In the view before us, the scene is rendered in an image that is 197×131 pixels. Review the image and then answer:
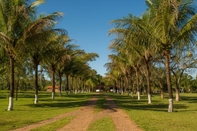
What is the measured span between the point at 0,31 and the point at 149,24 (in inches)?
443

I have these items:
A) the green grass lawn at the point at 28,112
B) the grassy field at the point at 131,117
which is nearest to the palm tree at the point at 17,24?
the green grass lawn at the point at 28,112

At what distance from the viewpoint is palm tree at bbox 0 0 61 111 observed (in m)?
17.7

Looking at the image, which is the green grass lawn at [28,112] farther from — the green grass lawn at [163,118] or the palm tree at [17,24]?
the green grass lawn at [163,118]

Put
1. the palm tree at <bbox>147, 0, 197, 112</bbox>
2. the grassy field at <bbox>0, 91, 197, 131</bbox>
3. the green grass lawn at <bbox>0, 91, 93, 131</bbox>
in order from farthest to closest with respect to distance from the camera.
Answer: the palm tree at <bbox>147, 0, 197, 112</bbox>, the green grass lawn at <bbox>0, 91, 93, 131</bbox>, the grassy field at <bbox>0, 91, 197, 131</bbox>

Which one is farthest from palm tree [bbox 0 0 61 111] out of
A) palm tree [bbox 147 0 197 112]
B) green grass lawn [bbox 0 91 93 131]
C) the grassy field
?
palm tree [bbox 147 0 197 112]

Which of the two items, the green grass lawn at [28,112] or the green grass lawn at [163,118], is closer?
the green grass lawn at [163,118]

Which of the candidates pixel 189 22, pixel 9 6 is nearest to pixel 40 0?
pixel 9 6

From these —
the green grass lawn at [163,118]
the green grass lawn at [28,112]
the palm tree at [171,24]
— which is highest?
the palm tree at [171,24]

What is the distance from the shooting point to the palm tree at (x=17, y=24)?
58.1 feet

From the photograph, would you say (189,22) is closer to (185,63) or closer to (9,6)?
(9,6)

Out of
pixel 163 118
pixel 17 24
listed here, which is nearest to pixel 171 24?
pixel 163 118

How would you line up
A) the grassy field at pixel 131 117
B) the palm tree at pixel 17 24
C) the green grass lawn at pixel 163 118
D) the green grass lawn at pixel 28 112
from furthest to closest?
the palm tree at pixel 17 24
the green grass lawn at pixel 28 112
the grassy field at pixel 131 117
the green grass lawn at pixel 163 118

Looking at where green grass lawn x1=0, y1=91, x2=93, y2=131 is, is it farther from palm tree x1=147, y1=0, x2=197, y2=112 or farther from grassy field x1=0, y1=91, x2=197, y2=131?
palm tree x1=147, y1=0, x2=197, y2=112

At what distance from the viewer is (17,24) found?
717 inches
